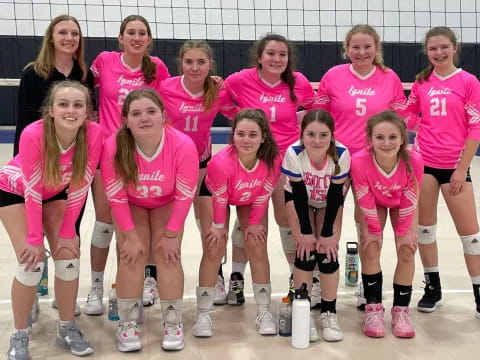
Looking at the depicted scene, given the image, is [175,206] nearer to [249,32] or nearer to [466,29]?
[249,32]

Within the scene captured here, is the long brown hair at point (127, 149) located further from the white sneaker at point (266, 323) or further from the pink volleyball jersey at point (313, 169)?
the white sneaker at point (266, 323)

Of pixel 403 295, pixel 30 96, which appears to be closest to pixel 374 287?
pixel 403 295

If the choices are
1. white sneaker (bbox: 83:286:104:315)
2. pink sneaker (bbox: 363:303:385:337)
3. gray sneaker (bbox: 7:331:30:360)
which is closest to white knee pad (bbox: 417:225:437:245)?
pink sneaker (bbox: 363:303:385:337)

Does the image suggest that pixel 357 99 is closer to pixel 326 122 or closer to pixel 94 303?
pixel 326 122

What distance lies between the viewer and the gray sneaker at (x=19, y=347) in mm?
2684

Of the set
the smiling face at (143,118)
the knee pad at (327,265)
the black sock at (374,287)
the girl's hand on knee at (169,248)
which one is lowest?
the black sock at (374,287)

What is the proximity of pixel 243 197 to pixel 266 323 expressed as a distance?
0.66 meters

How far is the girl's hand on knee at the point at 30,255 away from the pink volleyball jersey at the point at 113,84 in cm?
88

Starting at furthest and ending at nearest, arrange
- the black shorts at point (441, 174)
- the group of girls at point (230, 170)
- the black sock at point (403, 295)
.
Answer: the black shorts at point (441, 174), the black sock at point (403, 295), the group of girls at point (230, 170)

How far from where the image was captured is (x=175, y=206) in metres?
2.85

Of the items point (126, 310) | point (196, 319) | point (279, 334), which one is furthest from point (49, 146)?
point (279, 334)

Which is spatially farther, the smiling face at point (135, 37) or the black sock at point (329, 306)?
the smiling face at point (135, 37)

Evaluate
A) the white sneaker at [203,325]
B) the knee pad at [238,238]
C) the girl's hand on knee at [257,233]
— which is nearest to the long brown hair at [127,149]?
the girl's hand on knee at [257,233]

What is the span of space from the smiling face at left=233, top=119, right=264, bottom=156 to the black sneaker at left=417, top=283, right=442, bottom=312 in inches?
52.6
